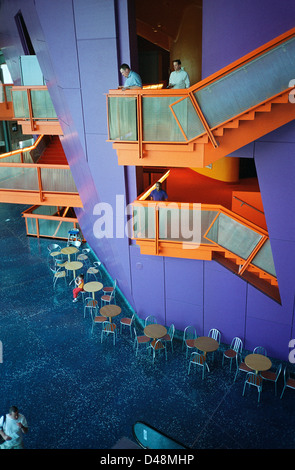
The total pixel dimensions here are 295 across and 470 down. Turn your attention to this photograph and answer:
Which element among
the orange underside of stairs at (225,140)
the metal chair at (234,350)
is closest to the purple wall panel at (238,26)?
the orange underside of stairs at (225,140)

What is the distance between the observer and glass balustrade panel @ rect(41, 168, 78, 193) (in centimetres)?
1414

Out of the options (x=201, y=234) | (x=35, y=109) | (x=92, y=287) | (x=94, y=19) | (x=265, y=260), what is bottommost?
(x=92, y=287)

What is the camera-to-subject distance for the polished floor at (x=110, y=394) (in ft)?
28.8

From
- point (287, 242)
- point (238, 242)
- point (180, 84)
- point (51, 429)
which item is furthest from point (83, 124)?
point (51, 429)

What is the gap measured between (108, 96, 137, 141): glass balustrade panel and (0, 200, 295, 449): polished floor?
19.1ft

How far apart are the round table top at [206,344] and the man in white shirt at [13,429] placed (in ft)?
15.0

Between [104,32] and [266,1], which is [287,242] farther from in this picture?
[104,32]

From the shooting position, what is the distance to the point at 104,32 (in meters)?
10.4

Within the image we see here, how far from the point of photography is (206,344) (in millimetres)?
10680

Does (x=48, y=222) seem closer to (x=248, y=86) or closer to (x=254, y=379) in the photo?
(x=254, y=379)

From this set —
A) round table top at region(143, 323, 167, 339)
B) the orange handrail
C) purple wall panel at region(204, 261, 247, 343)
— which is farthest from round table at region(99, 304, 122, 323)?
purple wall panel at region(204, 261, 247, 343)

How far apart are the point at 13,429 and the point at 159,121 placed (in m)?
6.53

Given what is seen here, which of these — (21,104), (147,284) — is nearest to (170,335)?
(147,284)

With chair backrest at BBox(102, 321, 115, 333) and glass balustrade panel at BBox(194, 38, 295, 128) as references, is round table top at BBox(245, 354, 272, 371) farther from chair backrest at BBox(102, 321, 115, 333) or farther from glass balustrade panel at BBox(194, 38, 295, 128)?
glass balustrade panel at BBox(194, 38, 295, 128)
